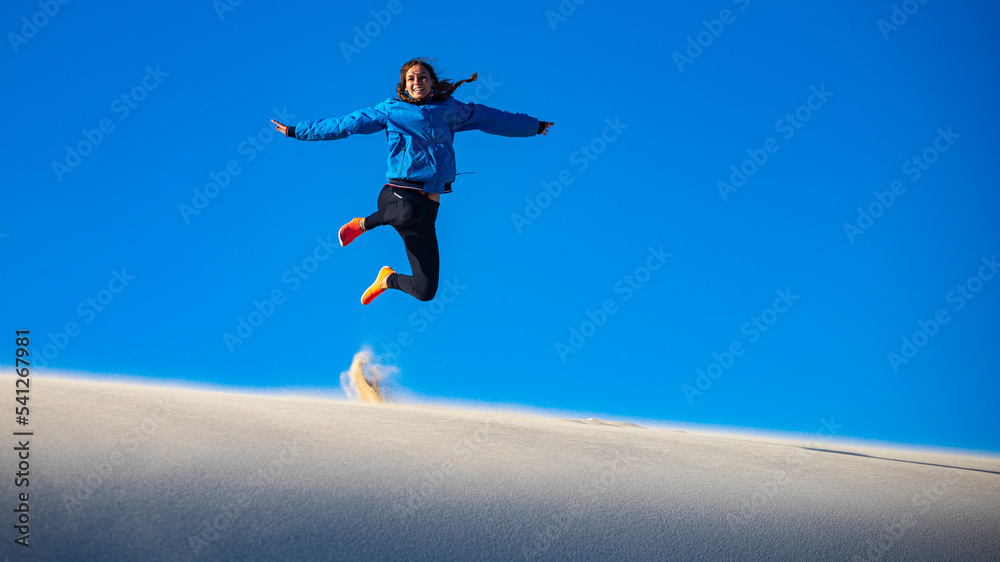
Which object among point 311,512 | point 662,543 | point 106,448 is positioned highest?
point 106,448

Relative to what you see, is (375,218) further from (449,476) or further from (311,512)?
(311,512)

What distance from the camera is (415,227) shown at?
6.09m

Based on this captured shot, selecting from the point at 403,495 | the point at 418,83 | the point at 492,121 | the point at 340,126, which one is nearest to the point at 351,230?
the point at 340,126

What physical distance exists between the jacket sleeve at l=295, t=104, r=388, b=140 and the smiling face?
33 cm

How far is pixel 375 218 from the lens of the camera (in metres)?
6.30

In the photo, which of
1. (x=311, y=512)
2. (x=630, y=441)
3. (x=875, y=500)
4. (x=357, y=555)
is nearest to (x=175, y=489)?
(x=311, y=512)

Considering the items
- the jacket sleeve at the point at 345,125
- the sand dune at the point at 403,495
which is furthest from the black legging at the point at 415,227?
the sand dune at the point at 403,495

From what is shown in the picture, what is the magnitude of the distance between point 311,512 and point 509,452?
196 cm

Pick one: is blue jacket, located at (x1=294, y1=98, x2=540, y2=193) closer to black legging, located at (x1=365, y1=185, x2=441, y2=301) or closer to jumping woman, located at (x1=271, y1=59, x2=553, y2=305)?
jumping woman, located at (x1=271, y1=59, x2=553, y2=305)

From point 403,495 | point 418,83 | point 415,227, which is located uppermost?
point 418,83

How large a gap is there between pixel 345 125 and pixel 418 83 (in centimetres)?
78

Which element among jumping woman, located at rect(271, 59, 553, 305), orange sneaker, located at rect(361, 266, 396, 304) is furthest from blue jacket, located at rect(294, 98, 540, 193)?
orange sneaker, located at rect(361, 266, 396, 304)

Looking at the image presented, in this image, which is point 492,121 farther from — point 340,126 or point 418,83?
point 340,126

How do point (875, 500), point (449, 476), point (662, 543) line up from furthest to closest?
1. point (875, 500)
2. point (449, 476)
3. point (662, 543)
